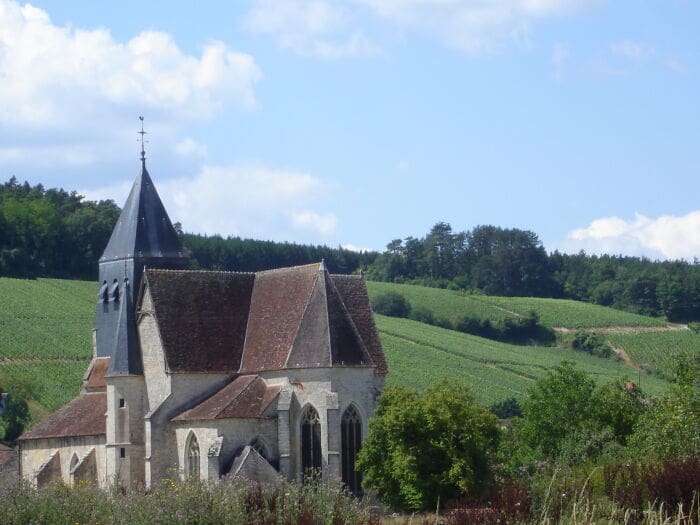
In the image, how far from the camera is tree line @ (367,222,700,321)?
14750cm

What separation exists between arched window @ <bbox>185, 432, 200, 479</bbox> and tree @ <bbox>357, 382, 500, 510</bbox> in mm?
6852

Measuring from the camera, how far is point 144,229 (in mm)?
53344

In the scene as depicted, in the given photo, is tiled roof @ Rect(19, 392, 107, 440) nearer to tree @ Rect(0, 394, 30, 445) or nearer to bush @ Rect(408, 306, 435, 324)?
tree @ Rect(0, 394, 30, 445)

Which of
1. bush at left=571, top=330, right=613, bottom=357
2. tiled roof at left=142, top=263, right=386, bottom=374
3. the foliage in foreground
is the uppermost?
tiled roof at left=142, top=263, right=386, bottom=374

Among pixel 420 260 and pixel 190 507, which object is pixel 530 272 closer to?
pixel 420 260

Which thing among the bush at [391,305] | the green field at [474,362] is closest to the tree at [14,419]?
the green field at [474,362]

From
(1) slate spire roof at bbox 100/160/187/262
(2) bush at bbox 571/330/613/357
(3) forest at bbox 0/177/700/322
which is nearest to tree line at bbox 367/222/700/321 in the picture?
(3) forest at bbox 0/177/700/322

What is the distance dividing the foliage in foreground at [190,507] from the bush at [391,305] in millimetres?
101649

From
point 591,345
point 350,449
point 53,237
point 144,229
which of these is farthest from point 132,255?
point 591,345

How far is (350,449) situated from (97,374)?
543 inches

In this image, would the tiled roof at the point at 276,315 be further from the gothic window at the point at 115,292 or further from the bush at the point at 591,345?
the bush at the point at 591,345

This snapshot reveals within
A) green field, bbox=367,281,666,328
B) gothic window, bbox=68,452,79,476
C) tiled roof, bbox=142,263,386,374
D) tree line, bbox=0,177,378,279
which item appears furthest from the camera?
green field, bbox=367,281,666,328

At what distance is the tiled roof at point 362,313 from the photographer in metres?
50.2

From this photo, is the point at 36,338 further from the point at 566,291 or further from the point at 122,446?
the point at 566,291
